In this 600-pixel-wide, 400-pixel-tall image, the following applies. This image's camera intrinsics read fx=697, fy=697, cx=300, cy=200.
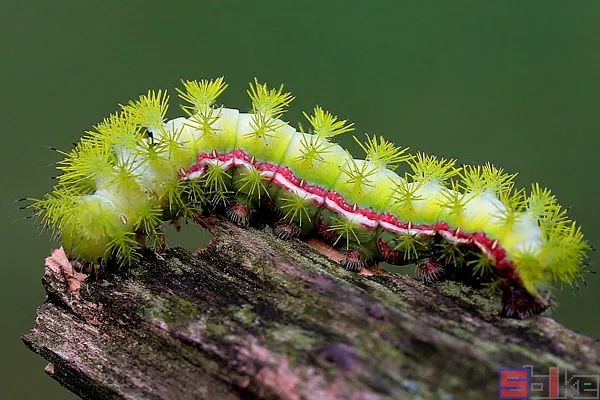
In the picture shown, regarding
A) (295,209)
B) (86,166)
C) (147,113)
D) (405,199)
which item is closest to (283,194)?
(295,209)

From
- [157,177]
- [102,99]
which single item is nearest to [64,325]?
[157,177]

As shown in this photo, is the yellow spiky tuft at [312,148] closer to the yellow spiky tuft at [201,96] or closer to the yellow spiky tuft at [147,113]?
the yellow spiky tuft at [201,96]

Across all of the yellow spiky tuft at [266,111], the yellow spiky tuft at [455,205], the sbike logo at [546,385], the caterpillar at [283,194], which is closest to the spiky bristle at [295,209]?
the caterpillar at [283,194]

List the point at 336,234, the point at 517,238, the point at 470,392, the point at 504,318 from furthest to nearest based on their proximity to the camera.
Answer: the point at 336,234 → the point at 517,238 → the point at 504,318 → the point at 470,392

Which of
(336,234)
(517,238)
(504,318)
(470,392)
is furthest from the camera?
(336,234)

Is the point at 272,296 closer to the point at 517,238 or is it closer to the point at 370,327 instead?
the point at 370,327

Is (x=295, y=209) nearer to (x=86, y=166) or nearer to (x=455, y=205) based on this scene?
(x=455, y=205)
